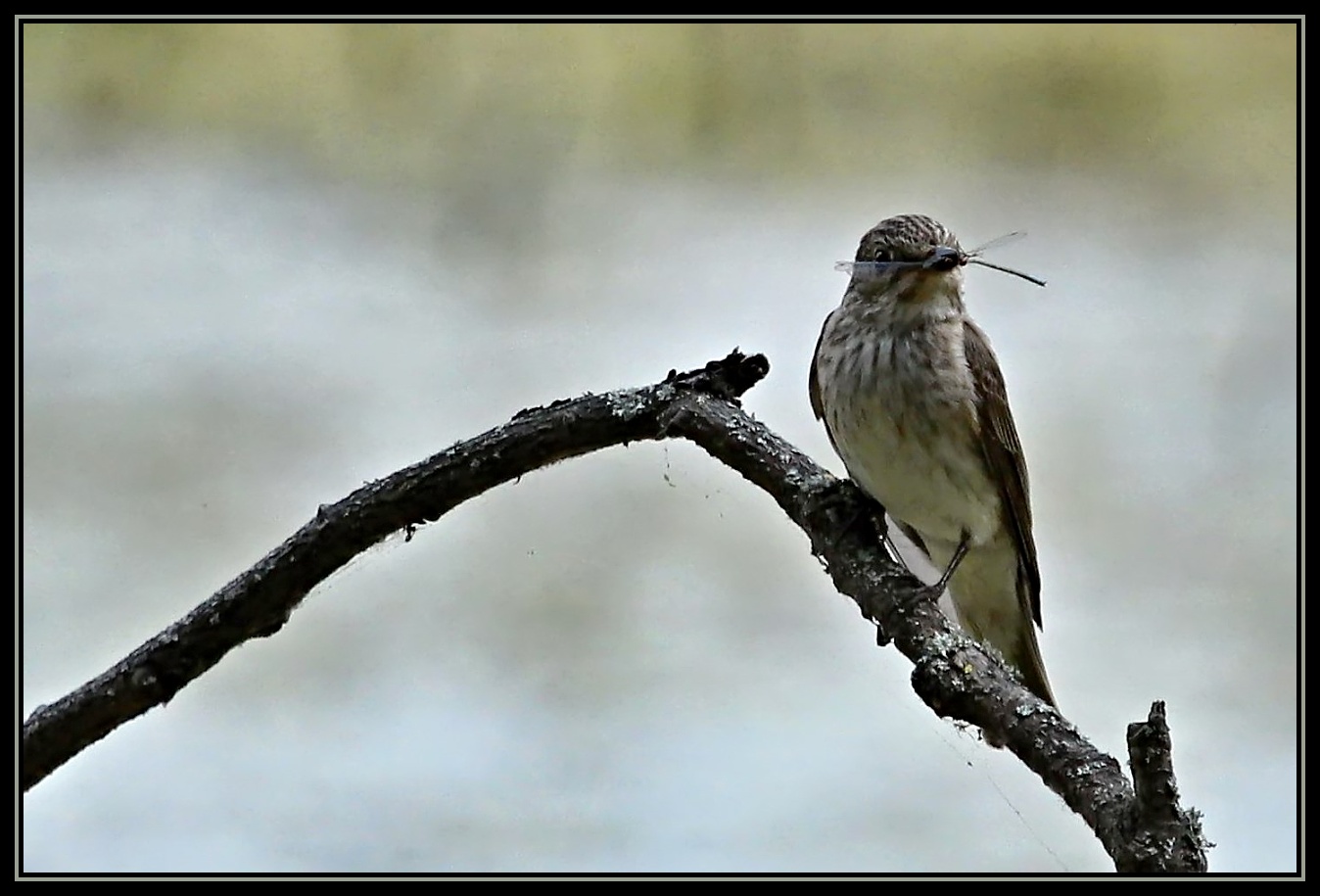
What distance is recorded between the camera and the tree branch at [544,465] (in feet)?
4.05

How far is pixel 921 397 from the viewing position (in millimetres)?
1746

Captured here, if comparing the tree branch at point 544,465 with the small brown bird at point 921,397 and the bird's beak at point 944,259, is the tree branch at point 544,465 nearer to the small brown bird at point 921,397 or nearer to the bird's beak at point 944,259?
the small brown bird at point 921,397

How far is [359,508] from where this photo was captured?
4.58ft

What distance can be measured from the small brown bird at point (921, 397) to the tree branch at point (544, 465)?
21 centimetres

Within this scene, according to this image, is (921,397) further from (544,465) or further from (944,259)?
(544,465)

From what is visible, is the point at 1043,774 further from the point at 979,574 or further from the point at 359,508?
the point at 979,574

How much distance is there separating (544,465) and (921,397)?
58cm

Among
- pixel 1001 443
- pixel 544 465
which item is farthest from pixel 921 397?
pixel 544 465

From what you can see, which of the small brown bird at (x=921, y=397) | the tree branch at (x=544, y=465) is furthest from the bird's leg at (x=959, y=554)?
the tree branch at (x=544, y=465)

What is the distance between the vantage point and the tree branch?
1.23 metres

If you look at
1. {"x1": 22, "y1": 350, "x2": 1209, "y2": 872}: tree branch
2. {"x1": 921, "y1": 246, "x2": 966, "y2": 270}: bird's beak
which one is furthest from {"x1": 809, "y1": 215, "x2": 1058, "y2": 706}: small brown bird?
{"x1": 22, "y1": 350, "x2": 1209, "y2": 872}: tree branch
